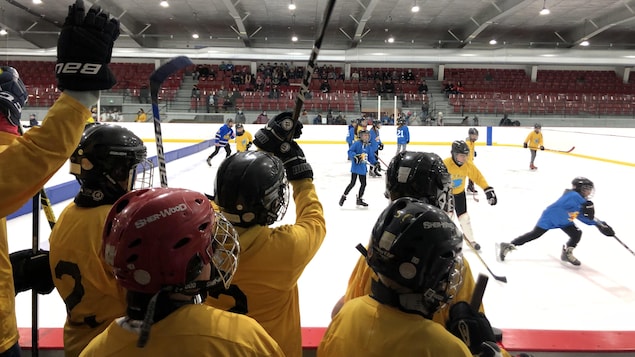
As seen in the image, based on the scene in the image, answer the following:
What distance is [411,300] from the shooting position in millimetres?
1014

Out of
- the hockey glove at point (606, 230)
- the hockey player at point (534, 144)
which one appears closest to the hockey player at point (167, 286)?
the hockey glove at point (606, 230)

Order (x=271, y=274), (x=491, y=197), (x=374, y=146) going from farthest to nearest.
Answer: (x=374, y=146)
(x=491, y=197)
(x=271, y=274)

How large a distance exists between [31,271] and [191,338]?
1.17 m

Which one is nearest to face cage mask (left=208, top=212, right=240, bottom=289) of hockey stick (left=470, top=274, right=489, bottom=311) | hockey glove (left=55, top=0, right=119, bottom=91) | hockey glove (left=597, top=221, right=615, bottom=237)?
hockey glove (left=55, top=0, right=119, bottom=91)

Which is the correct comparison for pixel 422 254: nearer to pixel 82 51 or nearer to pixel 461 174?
pixel 82 51

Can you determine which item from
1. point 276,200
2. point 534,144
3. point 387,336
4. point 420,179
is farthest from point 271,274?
point 534,144

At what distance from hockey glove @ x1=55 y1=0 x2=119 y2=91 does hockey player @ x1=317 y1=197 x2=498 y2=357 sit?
31.6 inches

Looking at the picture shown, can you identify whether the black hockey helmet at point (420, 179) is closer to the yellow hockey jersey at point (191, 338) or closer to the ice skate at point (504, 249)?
the yellow hockey jersey at point (191, 338)

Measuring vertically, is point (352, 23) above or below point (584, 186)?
above

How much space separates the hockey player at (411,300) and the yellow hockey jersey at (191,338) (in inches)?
9.2

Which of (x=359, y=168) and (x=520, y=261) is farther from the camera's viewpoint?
(x=359, y=168)

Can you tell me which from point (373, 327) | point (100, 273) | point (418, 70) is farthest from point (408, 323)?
point (418, 70)

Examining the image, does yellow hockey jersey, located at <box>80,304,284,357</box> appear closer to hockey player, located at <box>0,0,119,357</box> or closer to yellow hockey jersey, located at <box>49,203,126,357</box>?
hockey player, located at <box>0,0,119,357</box>

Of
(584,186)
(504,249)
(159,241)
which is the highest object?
(159,241)
